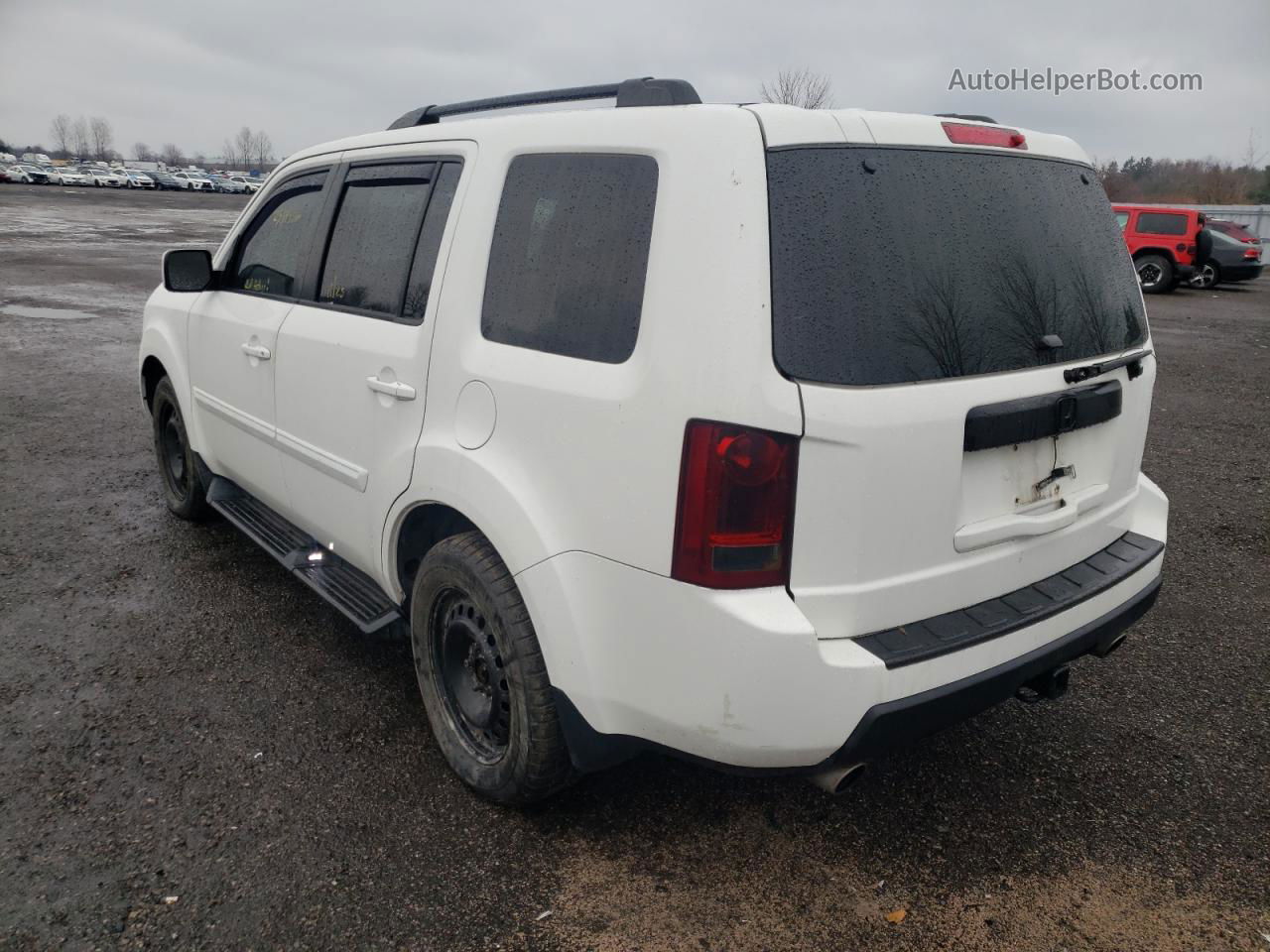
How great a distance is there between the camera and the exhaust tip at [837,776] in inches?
85.6

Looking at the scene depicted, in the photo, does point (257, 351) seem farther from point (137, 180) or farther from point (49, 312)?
point (137, 180)

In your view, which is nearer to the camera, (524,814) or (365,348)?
(524,814)

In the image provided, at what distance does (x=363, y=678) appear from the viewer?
3523 millimetres

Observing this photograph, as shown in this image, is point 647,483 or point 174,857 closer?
point 647,483

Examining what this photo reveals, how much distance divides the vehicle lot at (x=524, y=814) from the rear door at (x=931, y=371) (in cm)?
80

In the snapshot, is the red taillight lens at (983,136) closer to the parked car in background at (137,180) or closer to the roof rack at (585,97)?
the roof rack at (585,97)

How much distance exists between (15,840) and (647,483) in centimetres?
202

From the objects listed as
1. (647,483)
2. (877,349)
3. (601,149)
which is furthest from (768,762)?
(601,149)

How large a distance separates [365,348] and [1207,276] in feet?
78.8

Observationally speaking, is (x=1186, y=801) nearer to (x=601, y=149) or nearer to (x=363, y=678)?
(x=601, y=149)

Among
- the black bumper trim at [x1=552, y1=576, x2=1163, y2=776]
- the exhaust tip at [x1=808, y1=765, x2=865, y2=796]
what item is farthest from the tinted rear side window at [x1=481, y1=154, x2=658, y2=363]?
the exhaust tip at [x1=808, y1=765, x2=865, y2=796]

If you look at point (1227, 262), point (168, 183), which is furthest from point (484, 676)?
point (168, 183)

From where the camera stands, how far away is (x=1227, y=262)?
849 inches

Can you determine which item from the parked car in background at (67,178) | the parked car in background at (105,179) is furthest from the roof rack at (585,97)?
the parked car in background at (67,178)
